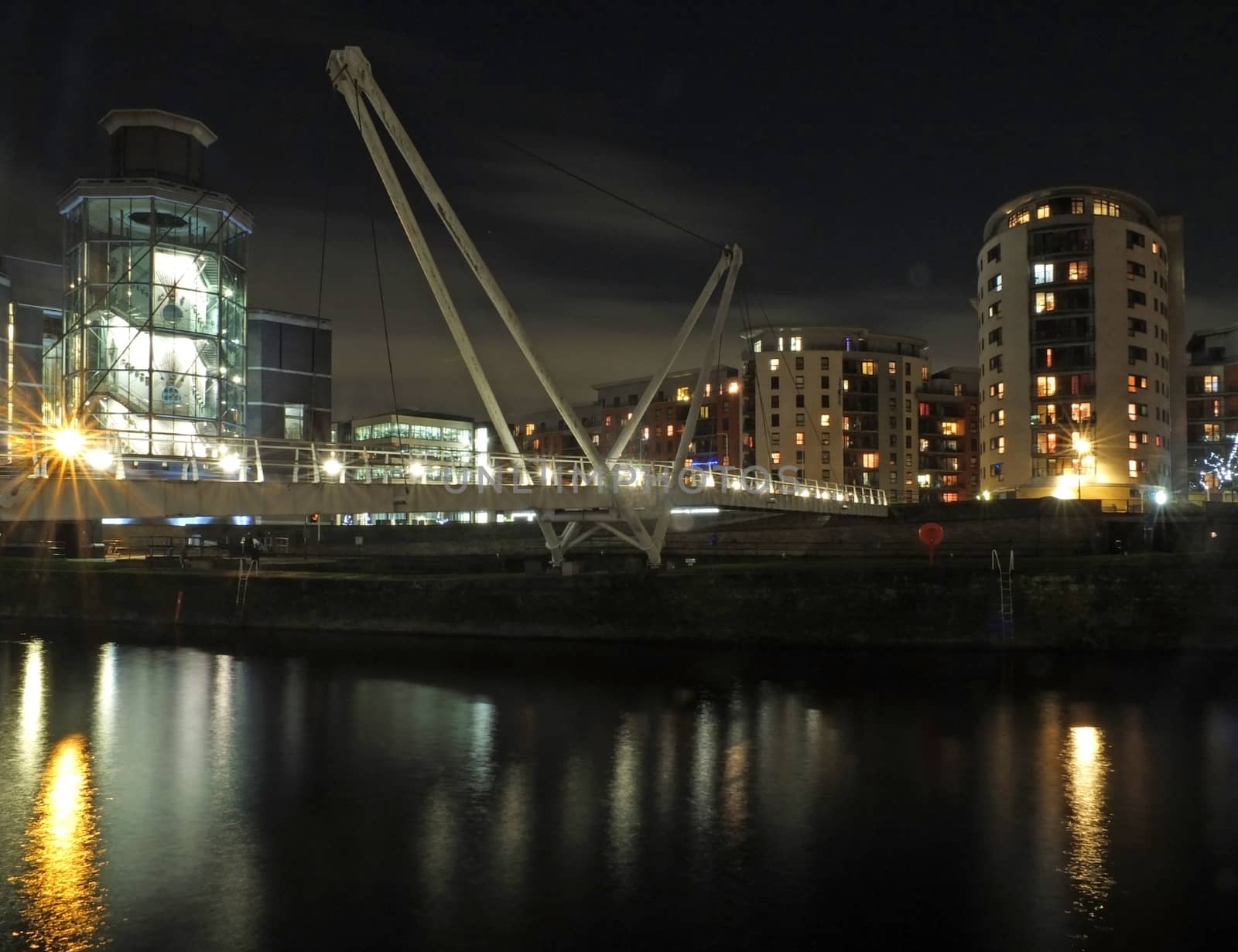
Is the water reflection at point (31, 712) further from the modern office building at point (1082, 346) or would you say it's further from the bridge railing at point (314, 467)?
the modern office building at point (1082, 346)

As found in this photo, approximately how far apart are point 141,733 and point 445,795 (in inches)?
491

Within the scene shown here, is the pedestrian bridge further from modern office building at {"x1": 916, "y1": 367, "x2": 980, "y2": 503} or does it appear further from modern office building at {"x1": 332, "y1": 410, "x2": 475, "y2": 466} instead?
modern office building at {"x1": 332, "y1": 410, "x2": 475, "y2": 466}

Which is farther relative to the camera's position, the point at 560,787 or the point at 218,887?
the point at 560,787

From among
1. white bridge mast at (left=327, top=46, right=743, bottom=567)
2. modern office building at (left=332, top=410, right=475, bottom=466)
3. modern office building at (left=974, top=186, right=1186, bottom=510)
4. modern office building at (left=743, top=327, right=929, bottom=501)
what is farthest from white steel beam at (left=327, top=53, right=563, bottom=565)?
modern office building at (left=332, top=410, right=475, bottom=466)

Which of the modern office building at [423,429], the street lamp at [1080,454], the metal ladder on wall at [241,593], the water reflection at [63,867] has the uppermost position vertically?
the modern office building at [423,429]

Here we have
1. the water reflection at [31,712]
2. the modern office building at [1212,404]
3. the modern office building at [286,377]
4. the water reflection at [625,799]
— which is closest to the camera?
the water reflection at [625,799]

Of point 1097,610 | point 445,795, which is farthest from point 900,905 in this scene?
point 1097,610

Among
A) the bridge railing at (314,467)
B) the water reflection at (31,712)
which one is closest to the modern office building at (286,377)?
the bridge railing at (314,467)

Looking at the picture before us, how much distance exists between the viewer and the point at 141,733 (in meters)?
30.0

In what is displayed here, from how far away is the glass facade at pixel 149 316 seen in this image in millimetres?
72125

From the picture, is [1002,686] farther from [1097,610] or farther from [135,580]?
[135,580]

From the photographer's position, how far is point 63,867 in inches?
725

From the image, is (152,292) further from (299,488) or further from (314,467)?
(299,488)

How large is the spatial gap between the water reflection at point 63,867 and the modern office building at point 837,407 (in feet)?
374
